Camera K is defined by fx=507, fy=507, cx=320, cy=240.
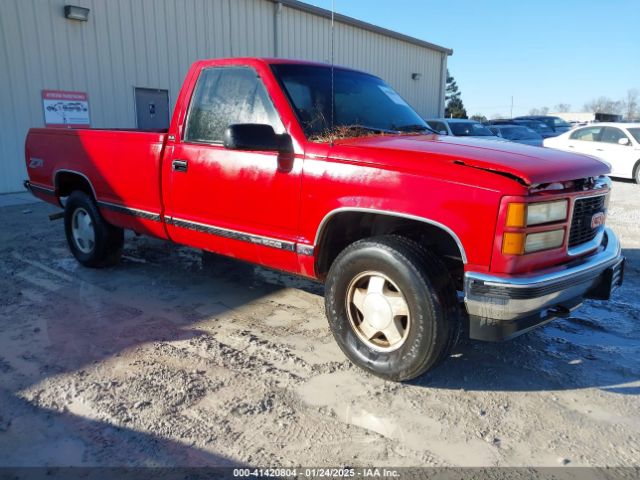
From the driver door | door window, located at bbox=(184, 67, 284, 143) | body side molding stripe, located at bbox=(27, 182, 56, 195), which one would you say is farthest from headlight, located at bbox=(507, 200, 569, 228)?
body side molding stripe, located at bbox=(27, 182, 56, 195)

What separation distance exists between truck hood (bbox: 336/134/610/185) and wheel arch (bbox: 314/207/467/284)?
412mm

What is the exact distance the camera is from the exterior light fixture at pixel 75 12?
10118 mm

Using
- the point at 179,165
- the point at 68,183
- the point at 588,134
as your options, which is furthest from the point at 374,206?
the point at 588,134

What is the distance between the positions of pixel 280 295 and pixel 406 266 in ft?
6.72

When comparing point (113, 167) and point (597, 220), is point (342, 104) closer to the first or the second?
point (597, 220)

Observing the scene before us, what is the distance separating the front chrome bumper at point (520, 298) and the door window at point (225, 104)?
5.72 feet

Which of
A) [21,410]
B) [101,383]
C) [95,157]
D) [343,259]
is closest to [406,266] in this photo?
[343,259]

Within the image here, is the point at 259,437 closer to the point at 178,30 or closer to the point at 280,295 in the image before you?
the point at 280,295

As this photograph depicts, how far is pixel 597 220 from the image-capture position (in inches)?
129

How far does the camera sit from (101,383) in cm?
306

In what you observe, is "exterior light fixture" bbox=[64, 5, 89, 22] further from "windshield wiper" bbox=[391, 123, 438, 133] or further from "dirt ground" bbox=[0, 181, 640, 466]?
"windshield wiper" bbox=[391, 123, 438, 133]

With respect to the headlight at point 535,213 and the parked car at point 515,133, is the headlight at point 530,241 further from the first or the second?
the parked car at point 515,133

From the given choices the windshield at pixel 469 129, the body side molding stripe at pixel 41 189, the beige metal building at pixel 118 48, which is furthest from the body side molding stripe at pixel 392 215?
the windshield at pixel 469 129

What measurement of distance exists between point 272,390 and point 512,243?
5.23 ft
